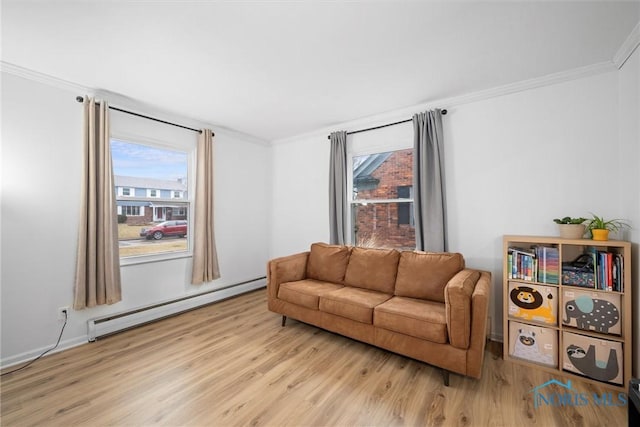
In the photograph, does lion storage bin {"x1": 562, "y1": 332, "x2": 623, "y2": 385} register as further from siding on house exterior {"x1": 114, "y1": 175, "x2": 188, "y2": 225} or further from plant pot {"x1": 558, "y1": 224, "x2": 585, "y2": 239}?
siding on house exterior {"x1": 114, "y1": 175, "x2": 188, "y2": 225}

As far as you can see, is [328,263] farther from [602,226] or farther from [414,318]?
[602,226]

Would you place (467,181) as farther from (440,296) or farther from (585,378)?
(585,378)

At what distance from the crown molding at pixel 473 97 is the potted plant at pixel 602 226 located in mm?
1254

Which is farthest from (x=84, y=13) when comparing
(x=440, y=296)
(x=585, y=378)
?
(x=585, y=378)

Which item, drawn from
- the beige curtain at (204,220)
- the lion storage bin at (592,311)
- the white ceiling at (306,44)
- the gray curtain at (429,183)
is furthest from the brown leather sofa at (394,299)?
the white ceiling at (306,44)

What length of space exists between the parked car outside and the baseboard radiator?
839 millimetres

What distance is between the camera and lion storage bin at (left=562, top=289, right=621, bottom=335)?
1952 millimetres

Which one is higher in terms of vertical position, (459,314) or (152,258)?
(152,258)

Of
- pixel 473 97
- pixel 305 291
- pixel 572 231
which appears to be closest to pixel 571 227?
pixel 572 231

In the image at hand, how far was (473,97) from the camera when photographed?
2.77 m

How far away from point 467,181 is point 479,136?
48 cm

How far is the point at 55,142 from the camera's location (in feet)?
8.15

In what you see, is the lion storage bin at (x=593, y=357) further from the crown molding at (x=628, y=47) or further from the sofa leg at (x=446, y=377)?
the crown molding at (x=628, y=47)

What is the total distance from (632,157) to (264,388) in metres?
3.31
